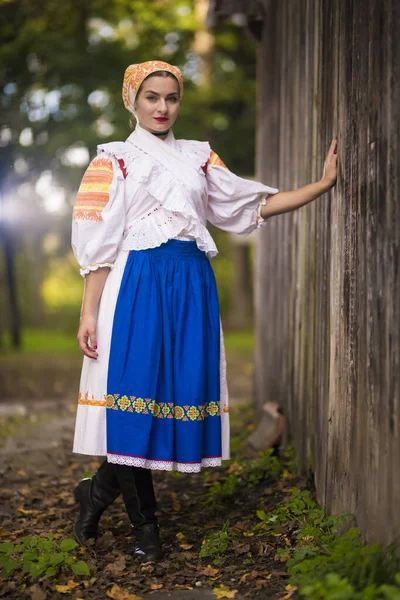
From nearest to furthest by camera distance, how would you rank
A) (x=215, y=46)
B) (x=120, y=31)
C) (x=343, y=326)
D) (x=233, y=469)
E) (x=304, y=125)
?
(x=343, y=326) < (x=304, y=125) < (x=233, y=469) < (x=120, y=31) < (x=215, y=46)

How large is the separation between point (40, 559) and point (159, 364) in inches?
36.5

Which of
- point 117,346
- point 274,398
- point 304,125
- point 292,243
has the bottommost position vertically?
point 274,398

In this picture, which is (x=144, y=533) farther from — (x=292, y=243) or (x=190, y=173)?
(x=292, y=243)

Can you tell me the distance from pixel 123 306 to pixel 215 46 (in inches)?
552

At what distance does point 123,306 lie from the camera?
341cm

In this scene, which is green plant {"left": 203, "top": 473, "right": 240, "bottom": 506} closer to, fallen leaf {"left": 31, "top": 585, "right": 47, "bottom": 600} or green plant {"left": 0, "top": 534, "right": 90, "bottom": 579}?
green plant {"left": 0, "top": 534, "right": 90, "bottom": 579}

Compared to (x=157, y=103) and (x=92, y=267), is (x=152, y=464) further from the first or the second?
(x=157, y=103)

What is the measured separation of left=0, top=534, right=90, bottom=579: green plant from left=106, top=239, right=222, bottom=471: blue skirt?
0.44 m

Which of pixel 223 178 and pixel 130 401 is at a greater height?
pixel 223 178

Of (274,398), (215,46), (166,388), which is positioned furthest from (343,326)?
(215,46)

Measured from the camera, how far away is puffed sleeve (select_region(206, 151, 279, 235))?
12.0ft

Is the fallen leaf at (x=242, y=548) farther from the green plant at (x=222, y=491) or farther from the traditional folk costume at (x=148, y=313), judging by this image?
the green plant at (x=222, y=491)

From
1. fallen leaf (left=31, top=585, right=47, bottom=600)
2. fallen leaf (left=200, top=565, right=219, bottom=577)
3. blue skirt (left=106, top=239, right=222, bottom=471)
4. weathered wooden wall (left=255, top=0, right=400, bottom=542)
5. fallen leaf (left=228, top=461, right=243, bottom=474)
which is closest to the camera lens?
weathered wooden wall (left=255, top=0, right=400, bottom=542)

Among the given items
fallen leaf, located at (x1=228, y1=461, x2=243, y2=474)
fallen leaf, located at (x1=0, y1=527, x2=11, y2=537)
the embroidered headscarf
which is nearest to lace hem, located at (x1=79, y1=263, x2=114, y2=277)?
the embroidered headscarf
